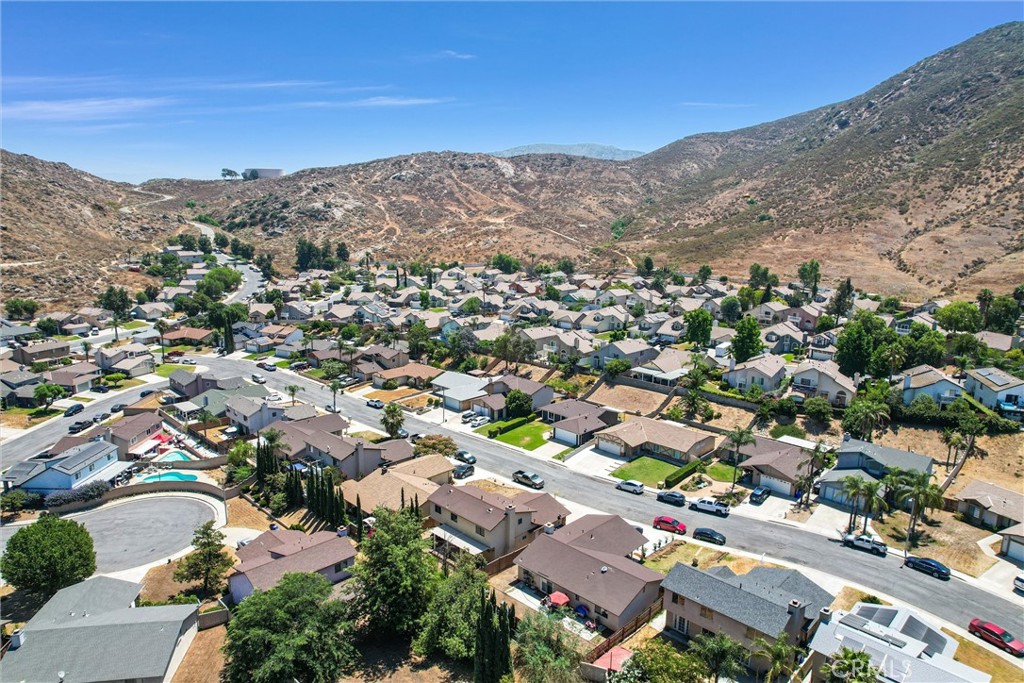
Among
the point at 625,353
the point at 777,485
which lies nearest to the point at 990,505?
the point at 777,485

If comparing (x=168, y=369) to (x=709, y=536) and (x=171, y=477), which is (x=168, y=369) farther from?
(x=709, y=536)

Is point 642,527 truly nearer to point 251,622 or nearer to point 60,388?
point 251,622

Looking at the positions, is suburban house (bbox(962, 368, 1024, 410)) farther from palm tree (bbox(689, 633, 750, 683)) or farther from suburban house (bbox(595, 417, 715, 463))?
palm tree (bbox(689, 633, 750, 683))

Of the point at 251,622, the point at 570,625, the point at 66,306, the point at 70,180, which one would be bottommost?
the point at 570,625

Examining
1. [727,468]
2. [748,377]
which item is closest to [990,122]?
[748,377]

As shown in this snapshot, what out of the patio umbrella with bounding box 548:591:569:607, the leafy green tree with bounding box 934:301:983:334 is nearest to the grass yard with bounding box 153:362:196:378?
the patio umbrella with bounding box 548:591:569:607
